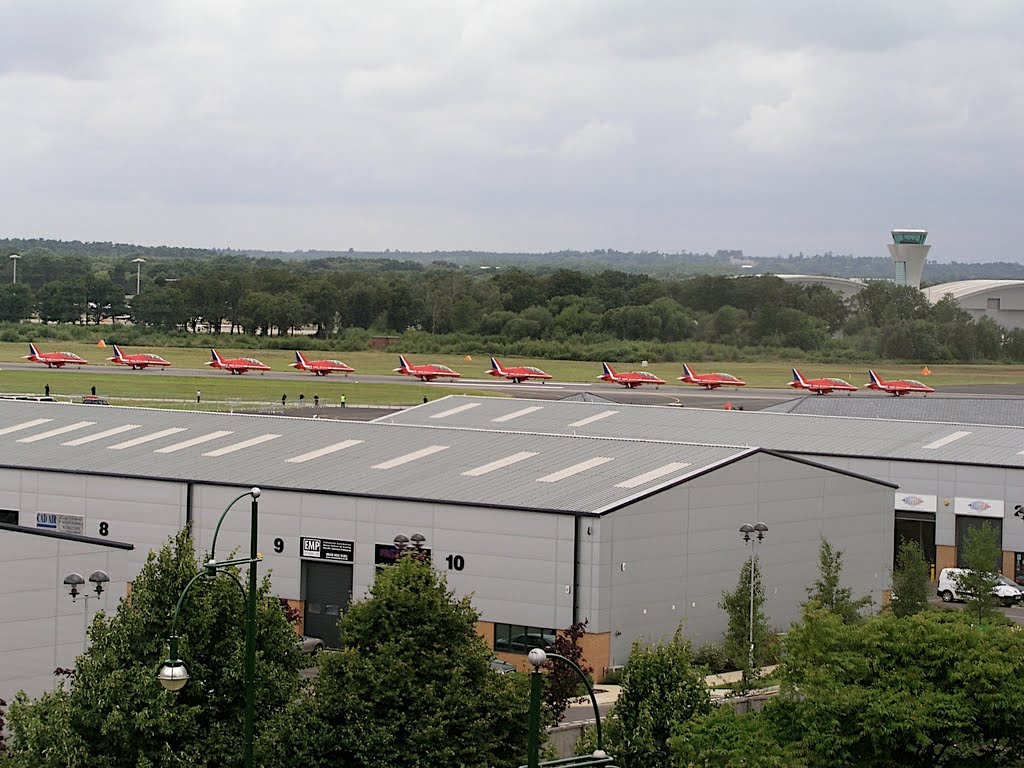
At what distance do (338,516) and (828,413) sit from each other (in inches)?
2221

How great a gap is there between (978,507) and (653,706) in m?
45.3

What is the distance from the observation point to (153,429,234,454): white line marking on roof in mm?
69938

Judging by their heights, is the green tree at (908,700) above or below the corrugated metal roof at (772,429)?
below

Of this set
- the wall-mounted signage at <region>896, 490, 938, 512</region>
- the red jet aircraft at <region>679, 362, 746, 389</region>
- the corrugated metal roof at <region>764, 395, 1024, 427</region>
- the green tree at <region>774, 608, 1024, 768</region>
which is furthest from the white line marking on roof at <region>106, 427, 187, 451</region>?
the red jet aircraft at <region>679, 362, 746, 389</region>

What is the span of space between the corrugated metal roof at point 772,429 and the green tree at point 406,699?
155 ft

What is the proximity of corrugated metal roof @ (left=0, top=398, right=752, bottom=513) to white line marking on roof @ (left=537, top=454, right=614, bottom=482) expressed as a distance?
0.04m

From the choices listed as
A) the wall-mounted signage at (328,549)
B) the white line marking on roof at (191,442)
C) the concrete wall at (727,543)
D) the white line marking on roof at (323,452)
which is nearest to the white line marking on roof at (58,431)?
the white line marking on roof at (191,442)

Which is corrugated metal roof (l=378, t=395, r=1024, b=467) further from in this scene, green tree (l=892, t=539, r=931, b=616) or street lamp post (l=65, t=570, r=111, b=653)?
street lamp post (l=65, t=570, r=111, b=653)

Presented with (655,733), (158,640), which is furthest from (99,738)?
(655,733)

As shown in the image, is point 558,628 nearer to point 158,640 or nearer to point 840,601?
point 840,601

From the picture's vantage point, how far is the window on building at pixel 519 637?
56312mm

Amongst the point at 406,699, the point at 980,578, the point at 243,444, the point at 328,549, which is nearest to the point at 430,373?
the point at 243,444

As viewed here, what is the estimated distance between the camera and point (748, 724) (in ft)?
119

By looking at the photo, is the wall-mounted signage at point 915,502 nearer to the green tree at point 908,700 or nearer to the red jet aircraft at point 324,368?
the green tree at point 908,700
